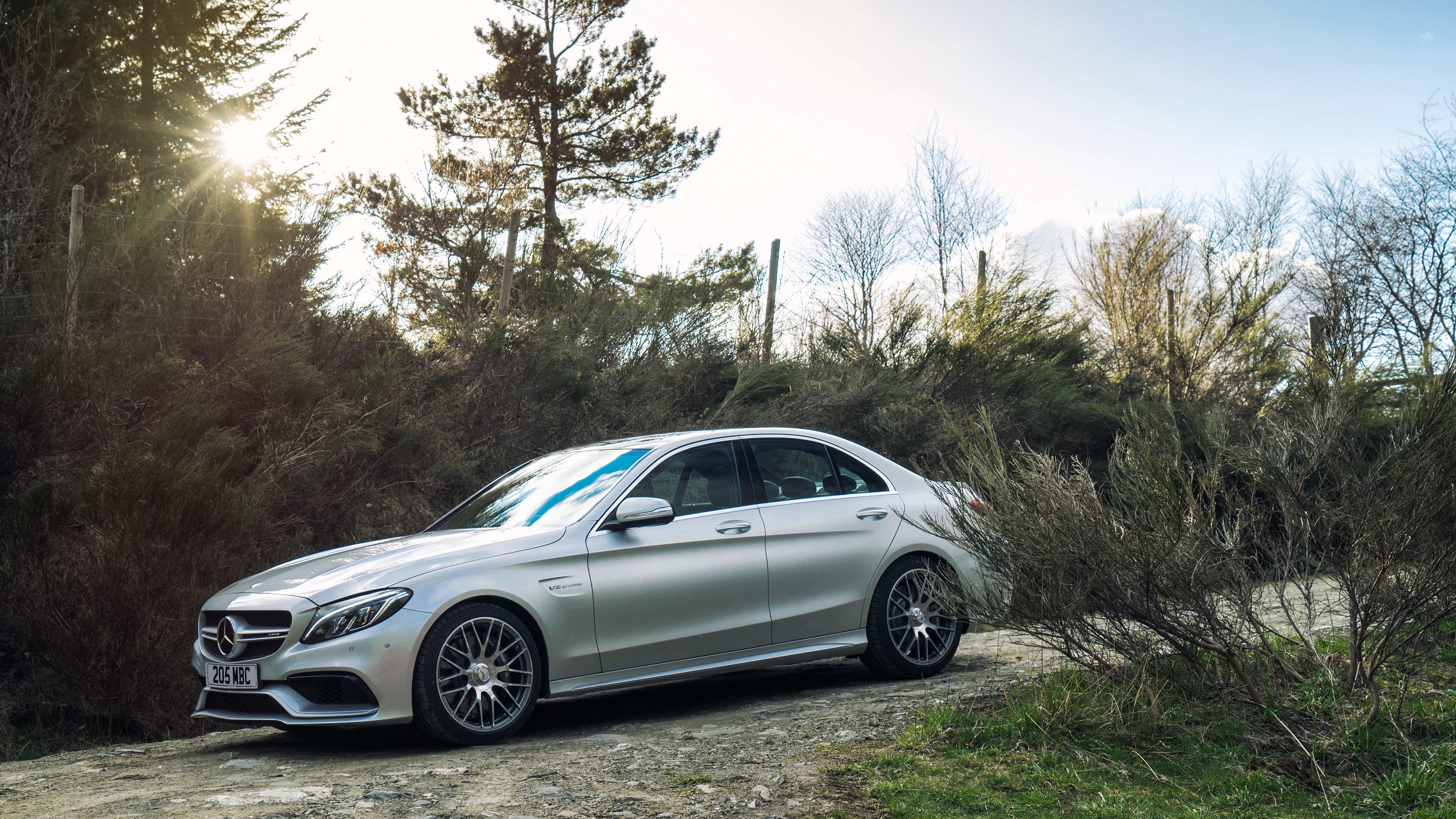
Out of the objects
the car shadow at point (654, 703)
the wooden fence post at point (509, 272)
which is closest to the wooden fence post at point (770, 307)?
the wooden fence post at point (509, 272)

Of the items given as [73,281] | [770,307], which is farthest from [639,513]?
[770,307]

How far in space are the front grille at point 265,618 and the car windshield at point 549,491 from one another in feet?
3.96

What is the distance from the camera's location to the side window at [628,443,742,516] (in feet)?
20.6

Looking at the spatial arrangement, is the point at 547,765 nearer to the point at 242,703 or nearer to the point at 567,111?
the point at 242,703

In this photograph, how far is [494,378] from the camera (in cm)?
1238

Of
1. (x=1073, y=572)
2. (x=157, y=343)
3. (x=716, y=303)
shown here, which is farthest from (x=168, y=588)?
(x=716, y=303)

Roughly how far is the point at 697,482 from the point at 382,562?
1843 mm

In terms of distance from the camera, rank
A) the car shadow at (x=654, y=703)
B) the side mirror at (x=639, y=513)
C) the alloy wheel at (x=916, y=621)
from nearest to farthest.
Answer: the car shadow at (x=654, y=703)
the side mirror at (x=639, y=513)
the alloy wheel at (x=916, y=621)

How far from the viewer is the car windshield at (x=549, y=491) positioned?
606cm

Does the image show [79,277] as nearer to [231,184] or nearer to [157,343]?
[157,343]

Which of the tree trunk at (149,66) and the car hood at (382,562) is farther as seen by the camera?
the tree trunk at (149,66)

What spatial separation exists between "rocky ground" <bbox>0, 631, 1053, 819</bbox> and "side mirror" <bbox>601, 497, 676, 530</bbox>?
107cm

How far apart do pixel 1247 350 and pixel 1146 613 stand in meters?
19.4

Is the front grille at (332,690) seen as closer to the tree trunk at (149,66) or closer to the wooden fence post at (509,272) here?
the wooden fence post at (509,272)
